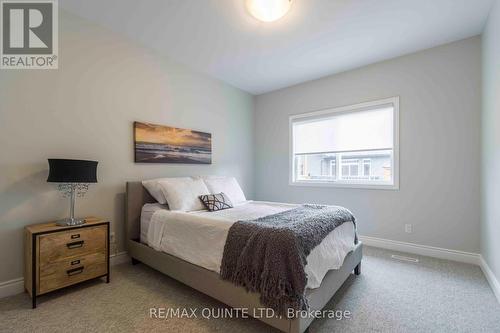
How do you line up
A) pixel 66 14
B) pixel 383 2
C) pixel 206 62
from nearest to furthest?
1. pixel 383 2
2. pixel 66 14
3. pixel 206 62

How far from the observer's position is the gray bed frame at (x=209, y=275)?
1.55 meters

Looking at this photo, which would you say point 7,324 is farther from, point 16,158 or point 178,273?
point 16,158

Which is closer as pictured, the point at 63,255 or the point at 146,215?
the point at 63,255

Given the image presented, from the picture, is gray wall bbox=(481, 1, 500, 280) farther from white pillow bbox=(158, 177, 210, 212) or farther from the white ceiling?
white pillow bbox=(158, 177, 210, 212)

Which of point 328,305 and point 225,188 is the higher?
point 225,188

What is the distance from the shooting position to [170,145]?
10.8ft

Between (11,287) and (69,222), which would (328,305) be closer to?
(69,222)

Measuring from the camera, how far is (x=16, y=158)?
2.10 meters

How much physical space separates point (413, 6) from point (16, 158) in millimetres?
4009

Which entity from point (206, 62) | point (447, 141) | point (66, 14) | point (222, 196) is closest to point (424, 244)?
point (447, 141)

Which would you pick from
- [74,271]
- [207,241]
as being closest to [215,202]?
[207,241]

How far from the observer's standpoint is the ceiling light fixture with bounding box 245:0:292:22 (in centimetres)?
208

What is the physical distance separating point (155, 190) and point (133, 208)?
330mm

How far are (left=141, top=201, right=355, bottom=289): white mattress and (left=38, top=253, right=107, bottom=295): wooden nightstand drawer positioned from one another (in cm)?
49
